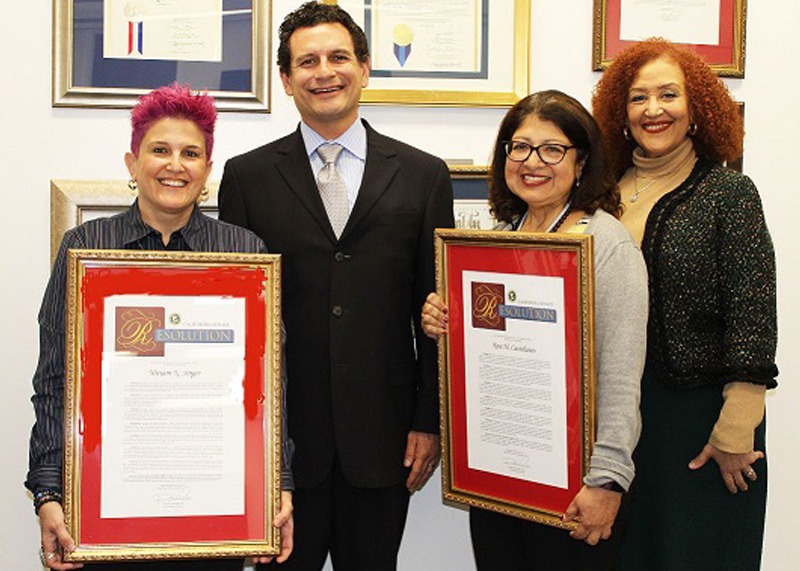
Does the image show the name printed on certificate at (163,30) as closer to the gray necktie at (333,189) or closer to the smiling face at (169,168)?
the gray necktie at (333,189)

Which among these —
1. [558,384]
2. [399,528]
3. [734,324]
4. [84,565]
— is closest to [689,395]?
[734,324]

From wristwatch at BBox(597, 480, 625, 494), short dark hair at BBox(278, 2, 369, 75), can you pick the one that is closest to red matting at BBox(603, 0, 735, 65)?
short dark hair at BBox(278, 2, 369, 75)

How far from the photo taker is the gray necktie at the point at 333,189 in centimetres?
213

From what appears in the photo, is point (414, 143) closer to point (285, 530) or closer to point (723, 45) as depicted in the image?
point (723, 45)

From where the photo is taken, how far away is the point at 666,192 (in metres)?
2.22

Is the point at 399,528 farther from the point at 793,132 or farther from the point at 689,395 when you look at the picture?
the point at 793,132

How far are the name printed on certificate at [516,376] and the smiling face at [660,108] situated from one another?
56cm

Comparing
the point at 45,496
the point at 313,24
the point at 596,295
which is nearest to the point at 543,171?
the point at 596,295

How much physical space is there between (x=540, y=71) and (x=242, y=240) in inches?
49.8

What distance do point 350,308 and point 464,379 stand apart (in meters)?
0.30

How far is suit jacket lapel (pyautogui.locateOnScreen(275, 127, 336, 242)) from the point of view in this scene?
2.10m

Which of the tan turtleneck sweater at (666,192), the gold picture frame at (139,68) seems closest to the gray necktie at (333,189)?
the gold picture frame at (139,68)

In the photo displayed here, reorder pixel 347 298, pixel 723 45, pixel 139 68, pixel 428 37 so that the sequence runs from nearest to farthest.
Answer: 1. pixel 347 298
2. pixel 139 68
3. pixel 428 37
4. pixel 723 45

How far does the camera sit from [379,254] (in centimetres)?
211
